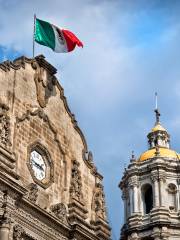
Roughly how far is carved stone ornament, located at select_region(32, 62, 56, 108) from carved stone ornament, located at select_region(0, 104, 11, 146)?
10.0 ft

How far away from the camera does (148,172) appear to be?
157 feet

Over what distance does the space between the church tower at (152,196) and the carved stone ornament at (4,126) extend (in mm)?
18922

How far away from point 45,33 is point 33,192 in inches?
310

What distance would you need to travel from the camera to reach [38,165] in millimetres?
29953

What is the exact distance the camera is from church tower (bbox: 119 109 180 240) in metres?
45.3

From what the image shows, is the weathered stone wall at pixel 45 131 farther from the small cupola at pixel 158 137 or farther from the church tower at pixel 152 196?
the small cupola at pixel 158 137

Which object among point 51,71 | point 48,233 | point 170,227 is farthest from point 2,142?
point 170,227

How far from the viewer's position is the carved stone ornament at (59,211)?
29.5 meters

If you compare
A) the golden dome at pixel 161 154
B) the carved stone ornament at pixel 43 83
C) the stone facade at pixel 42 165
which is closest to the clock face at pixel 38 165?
the stone facade at pixel 42 165

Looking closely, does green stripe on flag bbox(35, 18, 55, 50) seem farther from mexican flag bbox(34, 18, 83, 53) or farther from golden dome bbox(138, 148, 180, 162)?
golden dome bbox(138, 148, 180, 162)

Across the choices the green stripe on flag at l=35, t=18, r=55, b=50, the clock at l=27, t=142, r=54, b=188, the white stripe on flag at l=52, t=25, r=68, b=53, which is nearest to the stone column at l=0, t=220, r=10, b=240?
the clock at l=27, t=142, r=54, b=188

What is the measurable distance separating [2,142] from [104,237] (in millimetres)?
Answer: 6870

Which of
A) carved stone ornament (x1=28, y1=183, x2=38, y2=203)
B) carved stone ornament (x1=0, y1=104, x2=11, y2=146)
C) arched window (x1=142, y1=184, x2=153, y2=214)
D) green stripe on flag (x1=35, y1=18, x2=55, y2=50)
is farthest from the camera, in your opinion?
arched window (x1=142, y1=184, x2=153, y2=214)

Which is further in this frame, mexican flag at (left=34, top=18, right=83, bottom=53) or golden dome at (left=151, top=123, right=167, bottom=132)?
golden dome at (left=151, top=123, right=167, bottom=132)
